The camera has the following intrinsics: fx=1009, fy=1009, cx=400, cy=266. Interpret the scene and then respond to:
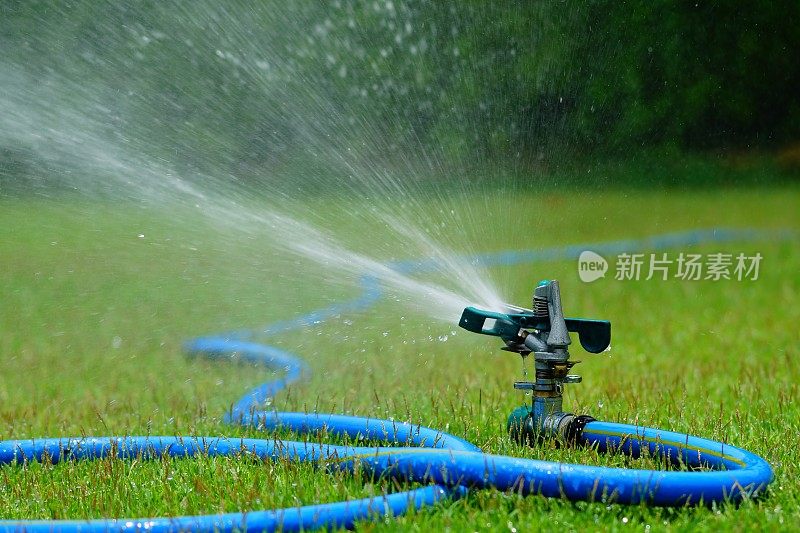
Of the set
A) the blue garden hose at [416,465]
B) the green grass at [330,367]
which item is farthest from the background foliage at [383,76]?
the blue garden hose at [416,465]

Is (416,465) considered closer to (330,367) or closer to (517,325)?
(517,325)

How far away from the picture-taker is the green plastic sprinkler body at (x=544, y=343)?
9.31 ft

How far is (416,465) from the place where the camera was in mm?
2416

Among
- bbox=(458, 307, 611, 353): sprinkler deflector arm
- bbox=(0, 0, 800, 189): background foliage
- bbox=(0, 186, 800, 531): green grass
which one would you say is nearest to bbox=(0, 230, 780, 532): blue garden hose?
bbox=(0, 186, 800, 531): green grass

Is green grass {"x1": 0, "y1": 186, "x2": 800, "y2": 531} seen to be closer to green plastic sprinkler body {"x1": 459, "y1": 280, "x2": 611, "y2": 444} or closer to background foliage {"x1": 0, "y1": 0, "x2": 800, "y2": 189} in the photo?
green plastic sprinkler body {"x1": 459, "y1": 280, "x2": 611, "y2": 444}

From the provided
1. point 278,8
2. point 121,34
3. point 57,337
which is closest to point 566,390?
point 57,337

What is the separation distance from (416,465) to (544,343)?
630 mm

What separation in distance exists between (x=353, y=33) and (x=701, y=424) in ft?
28.3

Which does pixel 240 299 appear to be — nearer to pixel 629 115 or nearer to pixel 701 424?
pixel 701 424

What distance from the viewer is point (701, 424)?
10.8ft

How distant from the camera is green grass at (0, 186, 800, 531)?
8.04ft

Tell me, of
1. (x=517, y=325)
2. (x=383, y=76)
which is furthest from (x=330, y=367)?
(x=383, y=76)

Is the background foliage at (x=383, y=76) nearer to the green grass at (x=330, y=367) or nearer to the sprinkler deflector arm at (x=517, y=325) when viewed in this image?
the green grass at (x=330, y=367)

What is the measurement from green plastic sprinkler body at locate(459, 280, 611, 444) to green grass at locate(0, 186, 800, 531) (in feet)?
0.27
